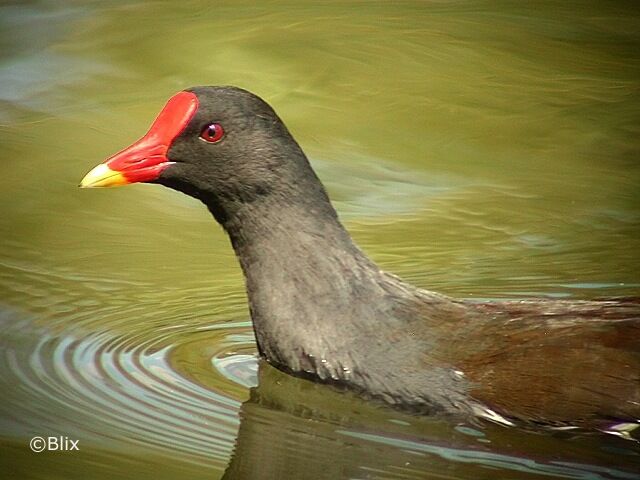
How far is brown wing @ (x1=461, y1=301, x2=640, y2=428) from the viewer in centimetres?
461

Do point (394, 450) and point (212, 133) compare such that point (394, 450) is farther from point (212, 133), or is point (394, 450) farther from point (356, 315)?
point (212, 133)

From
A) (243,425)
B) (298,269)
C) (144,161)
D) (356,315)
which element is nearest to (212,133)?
(144,161)

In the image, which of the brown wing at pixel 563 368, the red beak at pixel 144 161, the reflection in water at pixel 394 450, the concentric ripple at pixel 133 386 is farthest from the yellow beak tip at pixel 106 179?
the brown wing at pixel 563 368

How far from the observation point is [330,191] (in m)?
7.66

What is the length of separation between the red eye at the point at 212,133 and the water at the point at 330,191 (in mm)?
831

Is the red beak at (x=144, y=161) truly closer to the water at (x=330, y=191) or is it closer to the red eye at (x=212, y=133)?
the red eye at (x=212, y=133)

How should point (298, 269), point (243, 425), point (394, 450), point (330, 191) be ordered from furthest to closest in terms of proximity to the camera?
point (330, 191), point (298, 269), point (243, 425), point (394, 450)

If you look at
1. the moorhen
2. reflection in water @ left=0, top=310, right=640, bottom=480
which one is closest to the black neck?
the moorhen

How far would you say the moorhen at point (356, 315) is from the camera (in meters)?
4.67

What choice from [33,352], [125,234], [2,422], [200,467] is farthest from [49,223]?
[200,467]

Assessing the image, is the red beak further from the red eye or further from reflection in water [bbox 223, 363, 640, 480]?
reflection in water [bbox 223, 363, 640, 480]

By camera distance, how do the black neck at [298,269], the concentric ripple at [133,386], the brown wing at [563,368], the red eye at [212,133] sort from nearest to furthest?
the brown wing at [563,368] < the concentric ripple at [133,386] < the black neck at [298,269] < the red eye at [212,133]

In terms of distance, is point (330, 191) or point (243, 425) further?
point (330, 191)

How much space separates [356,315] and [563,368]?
0.70 m
